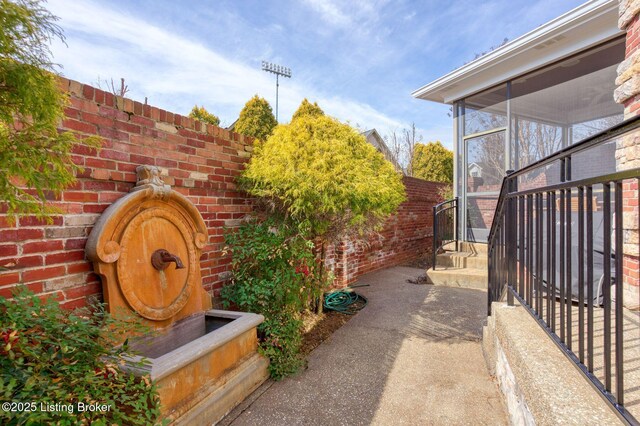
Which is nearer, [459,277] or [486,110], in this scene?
[459,277]

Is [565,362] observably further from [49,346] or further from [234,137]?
[234,137]

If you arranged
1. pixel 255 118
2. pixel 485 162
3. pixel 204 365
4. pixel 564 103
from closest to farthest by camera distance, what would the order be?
pixel 204 365 → pixel 564 103 → pixel 485 162 → pixel 255 118

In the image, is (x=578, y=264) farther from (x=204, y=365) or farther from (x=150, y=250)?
(x=150, y=250)

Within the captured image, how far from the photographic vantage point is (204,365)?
2.02m

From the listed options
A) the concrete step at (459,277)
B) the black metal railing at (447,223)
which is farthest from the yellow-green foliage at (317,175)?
the black metal railing at (447,223)

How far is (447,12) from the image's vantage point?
207 inches

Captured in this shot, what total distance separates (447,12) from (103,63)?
5431 millimetres

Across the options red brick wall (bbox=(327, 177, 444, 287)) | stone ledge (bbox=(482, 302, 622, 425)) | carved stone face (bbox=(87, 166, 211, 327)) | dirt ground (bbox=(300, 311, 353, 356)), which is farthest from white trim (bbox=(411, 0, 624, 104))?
carved stone face (bbox=(87, 166, 211, 327))

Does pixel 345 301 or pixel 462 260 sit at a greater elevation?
pixel 462 260

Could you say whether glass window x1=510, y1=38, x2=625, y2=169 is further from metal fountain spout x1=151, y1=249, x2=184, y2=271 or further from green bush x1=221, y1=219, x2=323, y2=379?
metal fountain spout x1=151, y1=249, x2=184, y2=271

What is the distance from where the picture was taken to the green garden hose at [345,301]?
4223 millimetres

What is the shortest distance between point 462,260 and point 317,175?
399cm

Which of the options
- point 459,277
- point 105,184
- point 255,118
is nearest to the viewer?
point 105,184

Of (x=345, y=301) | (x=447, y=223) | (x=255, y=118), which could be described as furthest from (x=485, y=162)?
(x=255, y=118)
